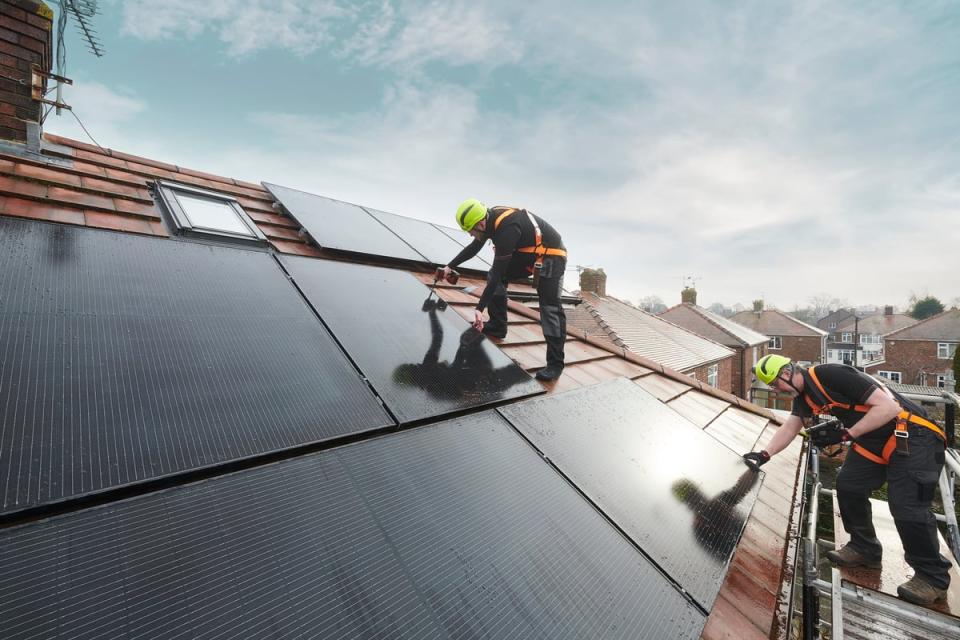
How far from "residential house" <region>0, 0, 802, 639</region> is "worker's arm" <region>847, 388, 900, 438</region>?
700 mm

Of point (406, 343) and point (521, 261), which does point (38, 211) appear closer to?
point (406, 343)

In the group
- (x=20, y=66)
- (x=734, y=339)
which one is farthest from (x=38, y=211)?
(x=734, y=339)

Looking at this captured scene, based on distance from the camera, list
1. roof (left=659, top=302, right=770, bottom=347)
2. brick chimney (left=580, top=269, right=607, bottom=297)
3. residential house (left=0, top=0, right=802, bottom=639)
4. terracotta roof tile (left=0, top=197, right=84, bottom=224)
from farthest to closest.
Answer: roof (left=659, top=302, right=770, bottom=347) < brick chimney (left=580, top=269, right=607, bottom=297) < terracotta roof tile (left=0, top=197, right=84, bottom=224) < residential house (left=0, top=0, right=802, bottom=639)

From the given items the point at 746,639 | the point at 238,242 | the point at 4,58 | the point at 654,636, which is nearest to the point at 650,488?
the point at 746,639

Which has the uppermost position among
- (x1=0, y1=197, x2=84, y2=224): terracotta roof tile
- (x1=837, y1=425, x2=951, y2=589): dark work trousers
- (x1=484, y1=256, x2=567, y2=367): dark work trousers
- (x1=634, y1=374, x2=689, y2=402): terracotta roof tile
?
(x1=0, y1=197, x2=84, y2=224): terracotta roof tile

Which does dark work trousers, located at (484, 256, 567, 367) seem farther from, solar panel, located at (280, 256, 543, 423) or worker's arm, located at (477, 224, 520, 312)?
solar panel, located at (280, 256, 543, 423)

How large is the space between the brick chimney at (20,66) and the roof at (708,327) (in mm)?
33131

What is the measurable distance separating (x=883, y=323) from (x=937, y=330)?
20.2 metres

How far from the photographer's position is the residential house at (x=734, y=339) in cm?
2800

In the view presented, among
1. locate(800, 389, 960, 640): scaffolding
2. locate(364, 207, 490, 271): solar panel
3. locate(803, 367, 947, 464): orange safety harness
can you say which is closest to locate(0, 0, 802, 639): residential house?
locate(800, 389, 960, 640): scaffolding

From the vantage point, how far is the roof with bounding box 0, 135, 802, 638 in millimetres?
2098

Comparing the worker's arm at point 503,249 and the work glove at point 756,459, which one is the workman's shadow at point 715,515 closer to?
the work glove at point 756,459

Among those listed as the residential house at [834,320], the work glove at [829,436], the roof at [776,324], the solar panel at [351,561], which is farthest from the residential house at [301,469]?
the residential house at [834,320]

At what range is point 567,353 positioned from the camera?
4496mm
